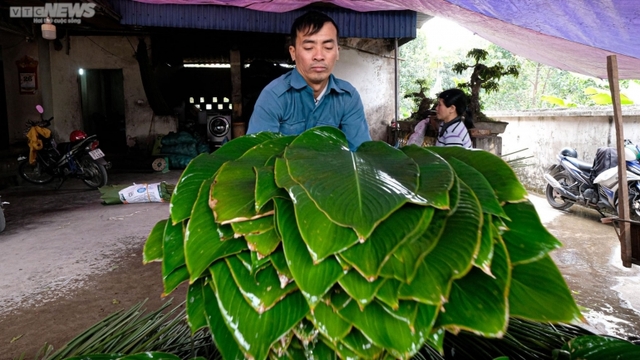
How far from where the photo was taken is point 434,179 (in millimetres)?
561

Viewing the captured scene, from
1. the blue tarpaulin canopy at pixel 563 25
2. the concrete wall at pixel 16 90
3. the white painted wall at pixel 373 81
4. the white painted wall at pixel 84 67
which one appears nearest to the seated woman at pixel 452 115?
the blue tarpaulin canopy at pixel 563 25

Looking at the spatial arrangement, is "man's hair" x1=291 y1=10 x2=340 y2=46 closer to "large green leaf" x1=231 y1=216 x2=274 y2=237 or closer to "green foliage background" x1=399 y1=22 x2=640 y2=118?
"large green leaf" x1=231 y1=216 x2=274 y2=237

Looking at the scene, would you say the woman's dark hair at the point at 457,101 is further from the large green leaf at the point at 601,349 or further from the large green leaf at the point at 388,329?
the large green leaf at the point at 388,329

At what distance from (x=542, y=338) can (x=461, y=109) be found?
339 centimetres

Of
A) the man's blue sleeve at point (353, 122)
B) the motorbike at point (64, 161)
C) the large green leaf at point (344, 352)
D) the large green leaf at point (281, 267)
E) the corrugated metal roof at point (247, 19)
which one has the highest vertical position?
the corrugated metal roof at point (247, 19)

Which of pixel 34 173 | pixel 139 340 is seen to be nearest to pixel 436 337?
pixel 139 340

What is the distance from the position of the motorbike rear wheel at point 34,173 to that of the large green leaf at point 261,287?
8.46 m

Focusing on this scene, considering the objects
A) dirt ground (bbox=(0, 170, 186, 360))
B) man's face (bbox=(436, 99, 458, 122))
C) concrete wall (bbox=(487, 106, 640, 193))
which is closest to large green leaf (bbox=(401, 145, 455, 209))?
dirt ground (bbox=(0, 170, 186, 360))

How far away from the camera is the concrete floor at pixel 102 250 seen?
3.06 m

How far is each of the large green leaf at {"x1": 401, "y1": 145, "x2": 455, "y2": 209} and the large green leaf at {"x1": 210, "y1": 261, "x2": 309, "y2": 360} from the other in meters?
0.20

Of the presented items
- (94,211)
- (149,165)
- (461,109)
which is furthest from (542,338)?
(149,165)

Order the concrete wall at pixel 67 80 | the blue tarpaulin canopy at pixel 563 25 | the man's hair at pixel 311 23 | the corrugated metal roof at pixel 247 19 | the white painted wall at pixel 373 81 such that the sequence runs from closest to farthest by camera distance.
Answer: the man's hair at pixel 311 23
the blue tarpaulin canopy at pixel 563 25
the corrugated metal roof at pixel 247 19
the white painted wall at pixel 373 81
the concrete wall at pixel 67 80

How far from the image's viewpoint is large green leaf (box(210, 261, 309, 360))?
0.48 m

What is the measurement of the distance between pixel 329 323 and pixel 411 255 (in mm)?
122
